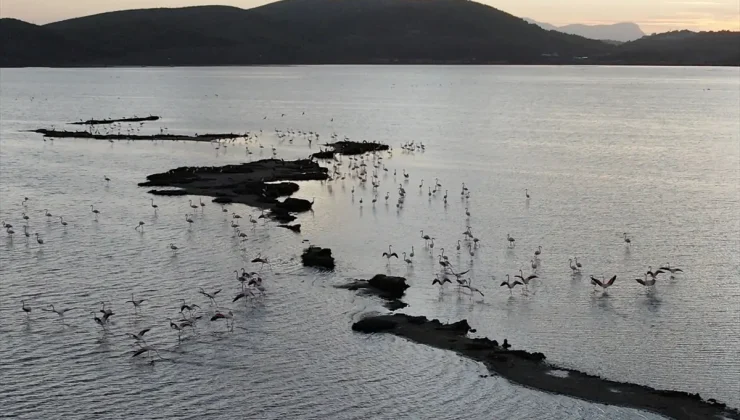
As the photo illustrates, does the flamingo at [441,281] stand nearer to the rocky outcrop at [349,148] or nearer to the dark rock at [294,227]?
the dark rock at [294,227]

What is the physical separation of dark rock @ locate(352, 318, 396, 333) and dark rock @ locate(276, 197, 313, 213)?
17.5 metres

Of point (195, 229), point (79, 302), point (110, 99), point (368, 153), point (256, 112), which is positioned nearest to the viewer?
point (79, 302)

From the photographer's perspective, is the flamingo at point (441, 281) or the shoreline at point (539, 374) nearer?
the shoreline at point (539, 374)

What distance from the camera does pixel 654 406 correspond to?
19453 mm

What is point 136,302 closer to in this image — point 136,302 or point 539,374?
point 136,302

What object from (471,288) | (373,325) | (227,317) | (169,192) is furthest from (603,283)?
(169,192)

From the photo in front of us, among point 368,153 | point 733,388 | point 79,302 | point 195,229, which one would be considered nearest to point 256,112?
point 368,153

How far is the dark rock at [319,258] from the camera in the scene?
1228 inches

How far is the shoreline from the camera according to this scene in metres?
19.4

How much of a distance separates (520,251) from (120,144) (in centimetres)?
4559

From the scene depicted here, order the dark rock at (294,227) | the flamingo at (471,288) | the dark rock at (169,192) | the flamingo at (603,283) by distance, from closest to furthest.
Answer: the flamingo at (471,288), the flamingo at (603,283), the dark rock at (294,227), the dark rock at (169,192)

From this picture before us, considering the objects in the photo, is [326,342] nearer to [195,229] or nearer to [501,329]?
[501,329]

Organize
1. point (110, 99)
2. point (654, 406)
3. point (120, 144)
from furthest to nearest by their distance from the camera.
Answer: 1. point (110, 99)
2. point (120, 144)
3. point (654, 406)

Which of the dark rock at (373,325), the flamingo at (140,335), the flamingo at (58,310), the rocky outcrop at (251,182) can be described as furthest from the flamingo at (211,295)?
the rocky outcrop at (251,182)
